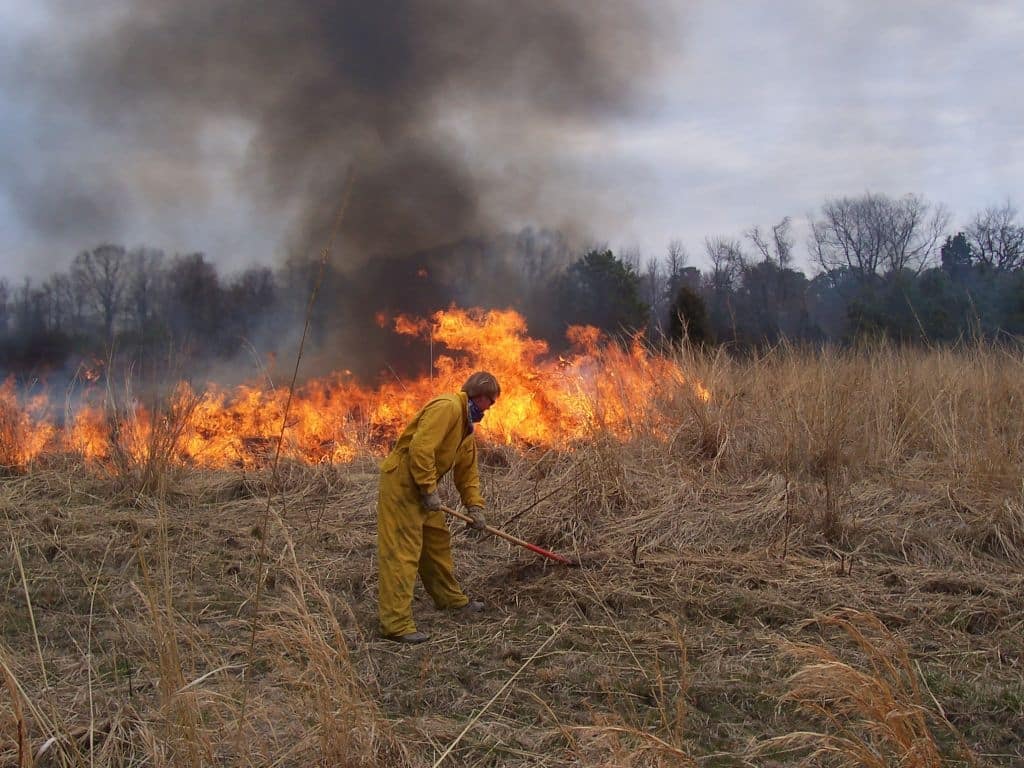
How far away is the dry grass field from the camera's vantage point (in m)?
2.69

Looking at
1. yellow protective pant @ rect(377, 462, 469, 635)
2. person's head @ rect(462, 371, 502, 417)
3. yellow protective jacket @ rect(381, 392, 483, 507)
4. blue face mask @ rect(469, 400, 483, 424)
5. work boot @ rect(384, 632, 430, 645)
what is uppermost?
person's head @ rect(462, 371, 502, 417)

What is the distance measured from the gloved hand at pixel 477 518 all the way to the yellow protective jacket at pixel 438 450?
3 cm

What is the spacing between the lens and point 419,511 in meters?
4.68

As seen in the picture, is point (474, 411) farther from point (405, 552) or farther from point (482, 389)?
point (405, 552)

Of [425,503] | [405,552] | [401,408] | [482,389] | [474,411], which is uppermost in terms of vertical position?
[482,389]

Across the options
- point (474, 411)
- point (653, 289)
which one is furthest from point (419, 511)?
point (653, 289)

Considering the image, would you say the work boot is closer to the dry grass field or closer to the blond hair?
the dry grass field

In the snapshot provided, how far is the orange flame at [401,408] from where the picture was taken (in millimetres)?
7621

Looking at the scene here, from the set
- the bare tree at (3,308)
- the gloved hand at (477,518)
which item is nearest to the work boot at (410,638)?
the gloved hand at (477,518)

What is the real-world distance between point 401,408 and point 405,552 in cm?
557

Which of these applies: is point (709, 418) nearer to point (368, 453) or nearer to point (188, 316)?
point (368, 453)

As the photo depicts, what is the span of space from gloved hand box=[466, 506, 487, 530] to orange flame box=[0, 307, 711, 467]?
7.02 feet

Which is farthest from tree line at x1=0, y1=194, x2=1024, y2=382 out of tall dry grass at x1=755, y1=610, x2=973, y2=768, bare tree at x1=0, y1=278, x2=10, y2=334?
tall dry grass at x1=755, y1=610, x2=973, y2=768

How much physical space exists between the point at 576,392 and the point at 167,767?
619 centimetres
